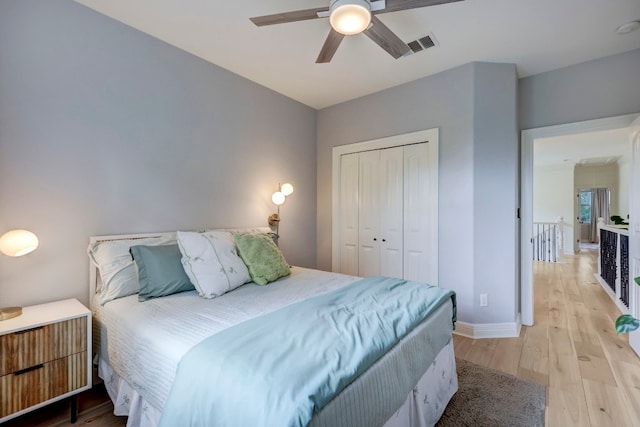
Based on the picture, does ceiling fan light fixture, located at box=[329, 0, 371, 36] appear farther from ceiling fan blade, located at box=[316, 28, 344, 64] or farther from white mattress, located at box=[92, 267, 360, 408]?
white mattress, located at box=[92, 267, 360, 408]

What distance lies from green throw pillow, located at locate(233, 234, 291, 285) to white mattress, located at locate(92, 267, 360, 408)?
0.13 metres

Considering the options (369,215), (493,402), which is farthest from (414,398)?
(369,215)

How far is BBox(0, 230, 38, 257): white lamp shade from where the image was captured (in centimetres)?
160

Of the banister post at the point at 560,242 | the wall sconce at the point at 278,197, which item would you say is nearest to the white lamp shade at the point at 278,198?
the wall sconce at the point at 278,197

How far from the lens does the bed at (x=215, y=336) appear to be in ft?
3.61

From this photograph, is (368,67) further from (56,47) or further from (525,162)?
(56,47)

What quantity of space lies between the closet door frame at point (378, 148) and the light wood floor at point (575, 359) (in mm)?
874

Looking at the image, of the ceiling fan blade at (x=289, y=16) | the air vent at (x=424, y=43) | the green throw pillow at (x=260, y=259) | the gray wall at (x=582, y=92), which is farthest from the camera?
the gray wall at (x=582, y=92)

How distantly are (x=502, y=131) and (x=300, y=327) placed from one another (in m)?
2.77

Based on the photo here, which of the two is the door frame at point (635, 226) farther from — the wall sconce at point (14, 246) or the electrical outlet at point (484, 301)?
the wall sconce at point (14, 246)

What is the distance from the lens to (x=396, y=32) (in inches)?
94.0

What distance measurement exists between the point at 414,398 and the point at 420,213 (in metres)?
2.09

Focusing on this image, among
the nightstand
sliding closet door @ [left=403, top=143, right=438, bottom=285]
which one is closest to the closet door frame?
sliding closet door @ [left=403, top=143, right=438, bottom=285]

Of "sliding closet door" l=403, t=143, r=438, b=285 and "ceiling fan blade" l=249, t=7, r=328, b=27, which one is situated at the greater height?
Answer: "ceiling fan blade" l=249, t=7, r=328, b=27
